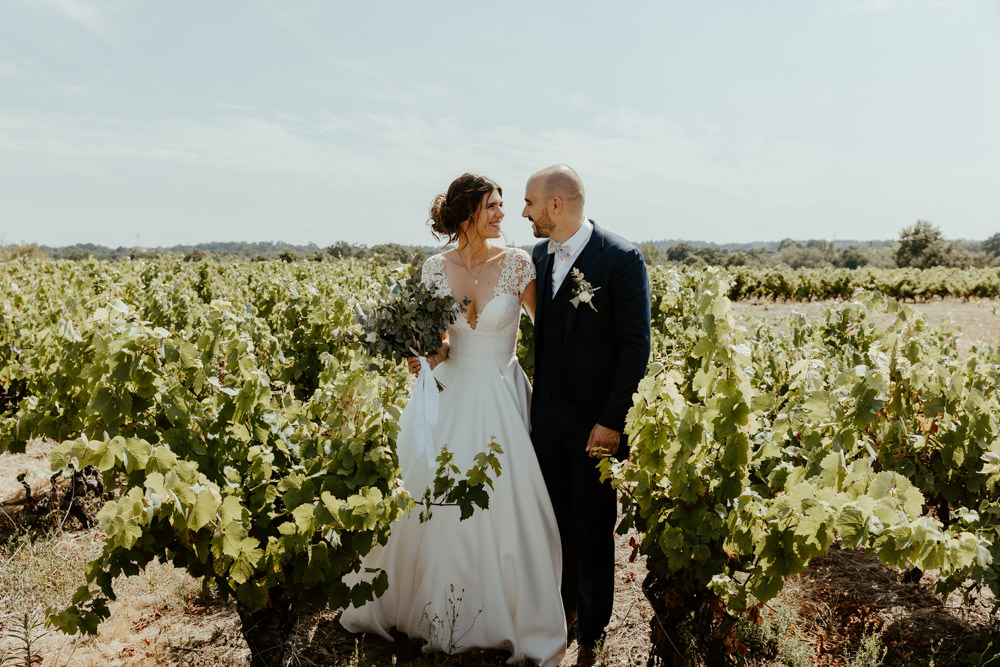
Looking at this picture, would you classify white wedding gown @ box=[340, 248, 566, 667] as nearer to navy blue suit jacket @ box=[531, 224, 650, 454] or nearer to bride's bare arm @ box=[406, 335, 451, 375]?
bride's bare arm @ box=[406, 335, 451, 375]

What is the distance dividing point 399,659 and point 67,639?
6.16 feet

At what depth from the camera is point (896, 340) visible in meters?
3.72

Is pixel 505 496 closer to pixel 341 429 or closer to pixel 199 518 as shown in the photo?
pixel 341 429

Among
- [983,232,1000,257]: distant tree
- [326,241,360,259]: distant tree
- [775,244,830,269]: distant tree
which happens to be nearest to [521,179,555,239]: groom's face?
[326,241,360,259]: distant tree

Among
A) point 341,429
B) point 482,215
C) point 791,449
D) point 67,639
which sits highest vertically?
point 482,215

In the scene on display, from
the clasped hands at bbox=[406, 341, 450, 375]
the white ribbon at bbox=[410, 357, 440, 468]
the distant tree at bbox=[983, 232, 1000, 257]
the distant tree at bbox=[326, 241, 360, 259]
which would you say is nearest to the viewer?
the white ribbon at bbox=[410, 357, 440, 468]

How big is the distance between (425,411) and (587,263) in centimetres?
107

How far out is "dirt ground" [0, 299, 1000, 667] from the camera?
10.4 feet

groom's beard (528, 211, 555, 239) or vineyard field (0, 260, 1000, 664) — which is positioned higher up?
groom's beard (528, 211, 555, 239)

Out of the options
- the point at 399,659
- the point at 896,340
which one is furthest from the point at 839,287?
the point at 399,659

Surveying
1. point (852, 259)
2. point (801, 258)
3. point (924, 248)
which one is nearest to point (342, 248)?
point (924, 248)

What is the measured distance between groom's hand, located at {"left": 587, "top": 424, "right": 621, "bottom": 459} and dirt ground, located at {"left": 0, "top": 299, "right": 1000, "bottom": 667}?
810 millimetres

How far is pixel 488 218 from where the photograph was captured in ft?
10.6

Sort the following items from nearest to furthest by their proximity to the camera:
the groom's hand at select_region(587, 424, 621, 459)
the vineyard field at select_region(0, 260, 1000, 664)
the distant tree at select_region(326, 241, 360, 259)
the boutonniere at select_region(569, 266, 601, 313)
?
the vineyard field at select_region(0, 260, 1000, 664) → the boutonniere at select_region(569, 266, 601, 313) → the groom's hand at select_region(587, 424, 621, 459) → the distant tree at select_region(326, 241, 360, 259)
